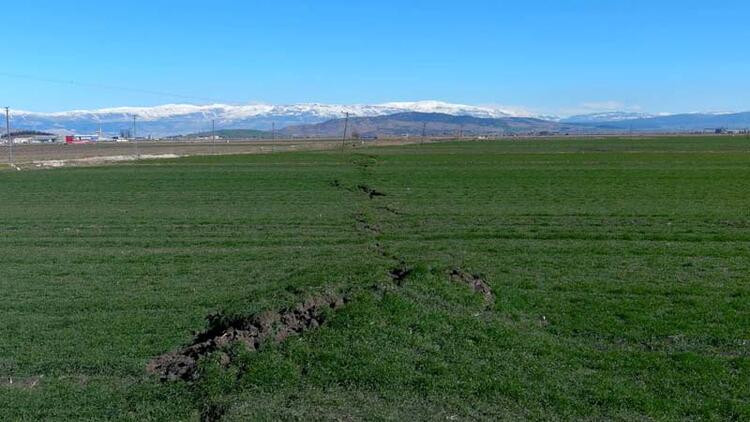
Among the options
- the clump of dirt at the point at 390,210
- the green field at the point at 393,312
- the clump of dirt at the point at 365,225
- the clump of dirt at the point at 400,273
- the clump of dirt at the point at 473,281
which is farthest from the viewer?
the clump of dirt at the point at 390,210

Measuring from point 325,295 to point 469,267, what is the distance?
5135 millimetres

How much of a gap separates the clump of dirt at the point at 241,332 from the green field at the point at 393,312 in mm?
193

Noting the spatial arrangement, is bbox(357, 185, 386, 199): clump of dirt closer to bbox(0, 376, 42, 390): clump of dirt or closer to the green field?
the green field

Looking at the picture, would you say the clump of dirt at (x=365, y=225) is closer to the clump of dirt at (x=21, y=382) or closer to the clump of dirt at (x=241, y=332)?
the clump of dirt at (x=241, y=332)

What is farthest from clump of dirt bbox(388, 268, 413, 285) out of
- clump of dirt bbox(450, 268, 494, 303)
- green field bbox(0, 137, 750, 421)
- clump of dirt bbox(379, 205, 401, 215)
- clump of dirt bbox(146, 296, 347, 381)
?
clump of dirt bbox(379, 205, 401, 215)

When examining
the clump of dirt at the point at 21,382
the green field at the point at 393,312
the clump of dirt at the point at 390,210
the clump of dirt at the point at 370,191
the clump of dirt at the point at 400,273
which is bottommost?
the clump of dirt at the point at 21,382

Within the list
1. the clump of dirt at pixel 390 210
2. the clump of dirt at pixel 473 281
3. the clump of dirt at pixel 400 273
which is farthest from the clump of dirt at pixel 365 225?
the clump of dirt at pixel 473 281

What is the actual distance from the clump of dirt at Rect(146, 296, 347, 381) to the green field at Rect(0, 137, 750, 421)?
19 cm

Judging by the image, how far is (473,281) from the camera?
13.8 metres

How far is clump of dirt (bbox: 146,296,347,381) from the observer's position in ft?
32.1

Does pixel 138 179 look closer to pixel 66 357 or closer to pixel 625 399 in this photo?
pixel 66 357

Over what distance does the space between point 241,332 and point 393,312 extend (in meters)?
2.48

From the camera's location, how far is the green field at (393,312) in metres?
8.70

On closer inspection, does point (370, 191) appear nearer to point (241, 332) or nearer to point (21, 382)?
point (241, 332)
